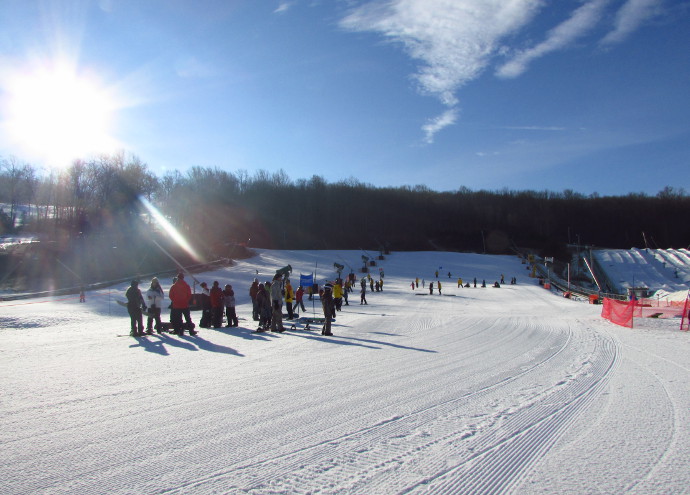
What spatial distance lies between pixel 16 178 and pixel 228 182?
128 ft

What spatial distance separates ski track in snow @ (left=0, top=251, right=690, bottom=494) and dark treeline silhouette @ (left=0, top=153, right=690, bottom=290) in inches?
1286

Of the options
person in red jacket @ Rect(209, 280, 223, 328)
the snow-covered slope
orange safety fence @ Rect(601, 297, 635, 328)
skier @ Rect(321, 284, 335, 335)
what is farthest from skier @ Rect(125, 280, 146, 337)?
the snow-covered slope

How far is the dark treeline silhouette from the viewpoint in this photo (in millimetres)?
48625

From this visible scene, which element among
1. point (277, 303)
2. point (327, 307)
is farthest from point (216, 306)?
point (327, 307)

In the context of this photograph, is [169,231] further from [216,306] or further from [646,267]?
[646,267]

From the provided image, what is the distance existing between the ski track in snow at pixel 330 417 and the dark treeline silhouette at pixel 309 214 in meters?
32.7

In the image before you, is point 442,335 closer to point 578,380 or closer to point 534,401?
point 578,380

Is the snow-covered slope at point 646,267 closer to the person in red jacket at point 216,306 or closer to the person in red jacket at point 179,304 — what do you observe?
the person in red jacket at point 216,306

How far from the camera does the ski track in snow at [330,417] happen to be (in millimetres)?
3281

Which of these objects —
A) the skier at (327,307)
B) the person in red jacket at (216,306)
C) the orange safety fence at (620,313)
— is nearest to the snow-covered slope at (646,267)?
the orange safety fence at (620,313)

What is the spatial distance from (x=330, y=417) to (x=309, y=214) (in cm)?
8882

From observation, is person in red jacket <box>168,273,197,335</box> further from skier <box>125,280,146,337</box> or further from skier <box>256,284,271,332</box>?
skier <box>256,284,271,332</box>

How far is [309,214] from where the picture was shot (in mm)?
92750

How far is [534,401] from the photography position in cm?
531
